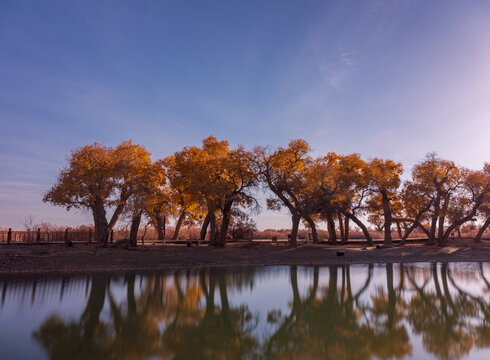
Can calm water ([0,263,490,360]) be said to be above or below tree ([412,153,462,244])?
below

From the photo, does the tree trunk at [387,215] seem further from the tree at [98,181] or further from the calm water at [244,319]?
the tree at [98,181]

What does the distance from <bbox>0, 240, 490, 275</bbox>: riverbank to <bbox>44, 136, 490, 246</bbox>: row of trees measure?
117 inches

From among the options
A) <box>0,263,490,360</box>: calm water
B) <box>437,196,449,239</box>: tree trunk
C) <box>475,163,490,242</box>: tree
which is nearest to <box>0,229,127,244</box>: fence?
<box>0,263,490,360</box>: calm water

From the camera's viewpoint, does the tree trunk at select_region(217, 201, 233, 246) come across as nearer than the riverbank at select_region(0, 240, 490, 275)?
No

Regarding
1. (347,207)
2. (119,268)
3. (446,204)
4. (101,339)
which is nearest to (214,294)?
(101,339)

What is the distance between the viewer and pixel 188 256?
31.3 m

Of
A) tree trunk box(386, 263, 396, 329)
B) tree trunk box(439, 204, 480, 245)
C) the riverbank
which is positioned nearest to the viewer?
tree trunk box(386, 263, 396, 329)

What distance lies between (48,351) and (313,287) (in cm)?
1327

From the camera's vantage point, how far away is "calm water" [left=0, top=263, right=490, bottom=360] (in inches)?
329

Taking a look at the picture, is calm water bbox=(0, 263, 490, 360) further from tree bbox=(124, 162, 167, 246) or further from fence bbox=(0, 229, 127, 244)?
fence bbox=(0, 229, 127, 244)

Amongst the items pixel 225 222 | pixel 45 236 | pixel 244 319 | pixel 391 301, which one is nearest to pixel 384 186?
pixel 225 222

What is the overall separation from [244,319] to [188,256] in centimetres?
2061

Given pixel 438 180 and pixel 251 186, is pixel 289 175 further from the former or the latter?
pixel 438 180

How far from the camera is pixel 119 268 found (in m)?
27.0
